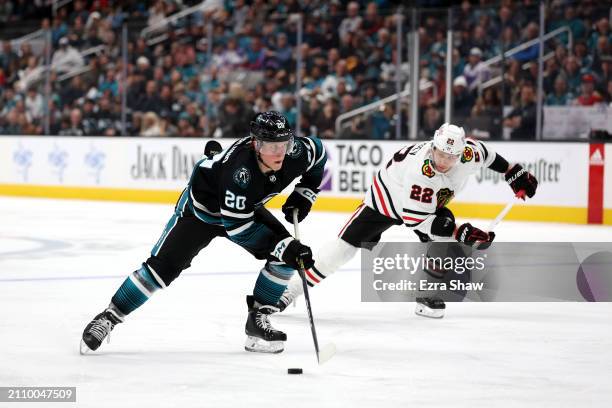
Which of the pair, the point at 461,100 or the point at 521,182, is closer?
the point at 521,182

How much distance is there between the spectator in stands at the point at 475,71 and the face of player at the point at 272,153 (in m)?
7.30

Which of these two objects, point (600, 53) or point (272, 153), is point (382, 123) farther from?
point (272, 153)

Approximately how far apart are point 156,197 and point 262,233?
30.4ft

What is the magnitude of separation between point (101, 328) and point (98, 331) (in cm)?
2

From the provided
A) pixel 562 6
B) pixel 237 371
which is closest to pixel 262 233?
pixel 237 371

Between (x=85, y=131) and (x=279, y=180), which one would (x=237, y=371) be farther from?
(x=85, y=131)

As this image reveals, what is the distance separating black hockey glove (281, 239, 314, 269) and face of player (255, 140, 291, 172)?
Answer: 32cm

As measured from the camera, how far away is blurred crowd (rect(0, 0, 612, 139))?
11.2 metres

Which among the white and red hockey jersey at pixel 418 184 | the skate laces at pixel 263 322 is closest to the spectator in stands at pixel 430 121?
the white and red hockey jersey at pixel 418 184

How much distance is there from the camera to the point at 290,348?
4.75 m

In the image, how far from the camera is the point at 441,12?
38.7 ft

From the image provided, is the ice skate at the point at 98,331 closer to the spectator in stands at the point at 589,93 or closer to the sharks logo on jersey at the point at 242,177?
the sharks logo on jersey at the point at 242,177

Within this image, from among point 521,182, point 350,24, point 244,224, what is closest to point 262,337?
point 244,224

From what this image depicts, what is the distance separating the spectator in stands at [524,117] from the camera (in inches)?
441
